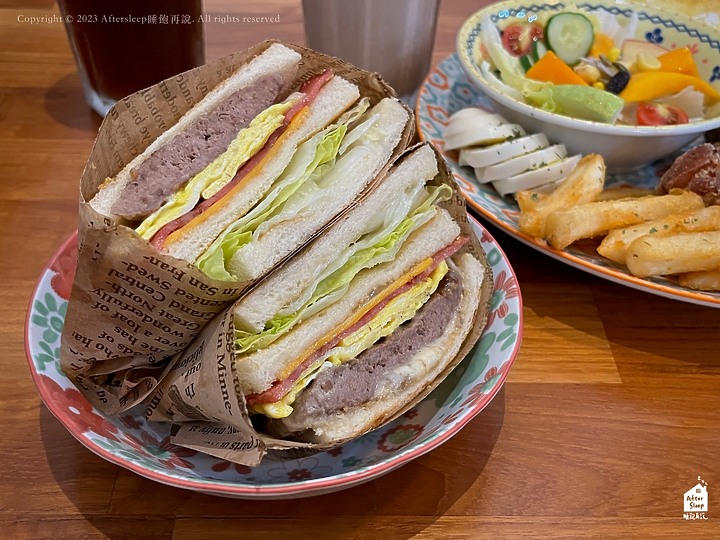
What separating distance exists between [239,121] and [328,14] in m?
0.82

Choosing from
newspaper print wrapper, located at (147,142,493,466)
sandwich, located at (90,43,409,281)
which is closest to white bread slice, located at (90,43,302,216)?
sandwich, located at (90,43,409,281)

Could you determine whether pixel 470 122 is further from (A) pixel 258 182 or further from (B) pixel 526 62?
(A) pixel 258 182

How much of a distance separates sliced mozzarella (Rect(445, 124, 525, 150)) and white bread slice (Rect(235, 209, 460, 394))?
49 cm

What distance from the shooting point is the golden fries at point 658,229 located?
4.66 feet

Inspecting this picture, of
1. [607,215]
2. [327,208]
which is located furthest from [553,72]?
[327,208]

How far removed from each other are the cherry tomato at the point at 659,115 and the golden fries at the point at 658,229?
0.47 metres

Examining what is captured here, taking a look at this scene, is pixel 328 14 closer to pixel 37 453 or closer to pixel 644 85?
pixel 644 85

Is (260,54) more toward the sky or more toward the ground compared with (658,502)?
more toward the sky

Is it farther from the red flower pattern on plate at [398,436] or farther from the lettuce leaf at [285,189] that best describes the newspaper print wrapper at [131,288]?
the red flower pattern on plate at [398,436]

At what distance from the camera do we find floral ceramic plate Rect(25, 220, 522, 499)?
91cm

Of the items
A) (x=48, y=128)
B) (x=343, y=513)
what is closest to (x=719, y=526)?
(x=343, y=513)

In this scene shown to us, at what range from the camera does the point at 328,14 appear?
1.84 m

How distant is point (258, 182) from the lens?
3.71ft

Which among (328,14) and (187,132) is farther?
(328,14)
